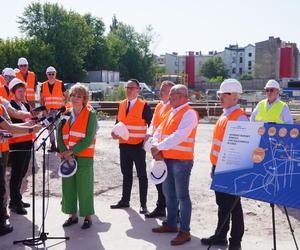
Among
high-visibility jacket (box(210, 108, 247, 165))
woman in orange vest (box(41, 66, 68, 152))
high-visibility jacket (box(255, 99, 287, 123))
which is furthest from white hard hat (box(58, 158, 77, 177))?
woman in orange vest (box(41, 66, 68, 152))

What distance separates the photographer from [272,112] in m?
7.27

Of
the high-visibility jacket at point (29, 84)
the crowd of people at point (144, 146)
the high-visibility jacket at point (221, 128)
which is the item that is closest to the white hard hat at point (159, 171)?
the crowd of people at point (144, 146)

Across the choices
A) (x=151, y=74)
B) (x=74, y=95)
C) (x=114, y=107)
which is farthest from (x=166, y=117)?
(x=151, y=74)

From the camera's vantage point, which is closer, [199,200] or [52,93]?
[199,200]

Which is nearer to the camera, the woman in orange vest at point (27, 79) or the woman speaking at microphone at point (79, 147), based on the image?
the woman speaking at microphone at point (79, 147)

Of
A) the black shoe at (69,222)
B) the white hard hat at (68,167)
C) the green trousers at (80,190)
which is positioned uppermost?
the white hard hat at (68,167)

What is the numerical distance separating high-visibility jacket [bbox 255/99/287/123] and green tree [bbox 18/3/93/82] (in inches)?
2177

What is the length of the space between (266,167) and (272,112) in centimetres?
336

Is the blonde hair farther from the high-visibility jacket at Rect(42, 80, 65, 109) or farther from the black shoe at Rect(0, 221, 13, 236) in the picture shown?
the high-visibility jacket at Rect(42, 80, 65, 109)

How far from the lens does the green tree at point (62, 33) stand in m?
61.3

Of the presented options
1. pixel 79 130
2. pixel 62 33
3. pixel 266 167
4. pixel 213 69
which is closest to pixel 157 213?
pixel 79 130

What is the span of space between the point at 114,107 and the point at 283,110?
53.6 ft

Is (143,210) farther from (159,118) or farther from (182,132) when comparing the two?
(182,132)

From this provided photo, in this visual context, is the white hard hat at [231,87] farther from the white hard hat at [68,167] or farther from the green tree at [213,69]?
the green tree at [213,69]
